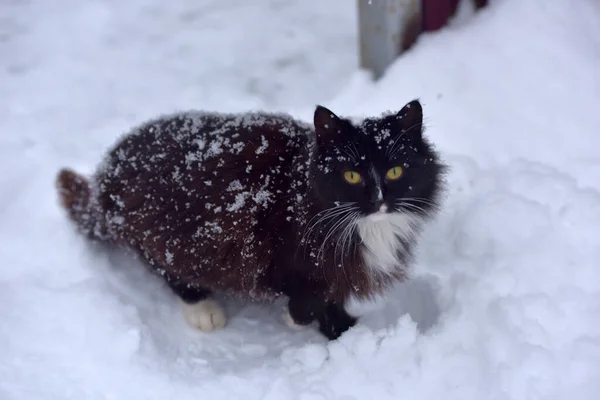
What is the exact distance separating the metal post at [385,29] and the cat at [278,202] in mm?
1207

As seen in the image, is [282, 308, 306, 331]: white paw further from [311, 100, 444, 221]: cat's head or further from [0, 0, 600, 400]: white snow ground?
[311, 100, 444, 221]: cat's head

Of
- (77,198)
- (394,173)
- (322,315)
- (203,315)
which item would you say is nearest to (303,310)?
(322,315)

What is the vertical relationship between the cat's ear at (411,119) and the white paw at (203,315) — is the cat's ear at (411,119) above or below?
above

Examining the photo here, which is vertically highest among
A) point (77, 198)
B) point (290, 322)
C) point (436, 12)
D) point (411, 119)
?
point (411, 119)

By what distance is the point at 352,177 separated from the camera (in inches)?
72.7

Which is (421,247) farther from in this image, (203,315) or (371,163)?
(203,315)

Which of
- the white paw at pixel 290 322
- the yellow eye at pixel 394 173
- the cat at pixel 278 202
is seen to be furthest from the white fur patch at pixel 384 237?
the white paw at pixel 290 322

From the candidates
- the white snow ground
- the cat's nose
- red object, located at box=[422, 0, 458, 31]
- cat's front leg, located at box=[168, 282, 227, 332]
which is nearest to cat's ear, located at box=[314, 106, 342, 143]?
the cat's nose

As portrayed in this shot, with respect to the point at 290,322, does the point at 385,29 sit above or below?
above

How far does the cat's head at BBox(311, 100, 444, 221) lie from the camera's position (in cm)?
183

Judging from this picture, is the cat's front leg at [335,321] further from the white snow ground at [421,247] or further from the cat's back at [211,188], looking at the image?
the cat's back at [211,188]

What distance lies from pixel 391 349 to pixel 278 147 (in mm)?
874

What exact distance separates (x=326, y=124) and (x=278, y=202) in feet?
1.18

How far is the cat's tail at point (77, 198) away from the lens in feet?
8.01
